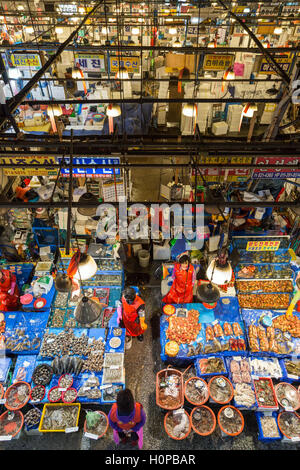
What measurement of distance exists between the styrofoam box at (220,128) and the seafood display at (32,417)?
1253cm

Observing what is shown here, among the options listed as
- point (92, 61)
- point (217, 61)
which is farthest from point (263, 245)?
point (92, 61)

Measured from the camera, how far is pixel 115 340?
639 cm

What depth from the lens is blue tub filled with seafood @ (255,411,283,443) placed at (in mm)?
5480

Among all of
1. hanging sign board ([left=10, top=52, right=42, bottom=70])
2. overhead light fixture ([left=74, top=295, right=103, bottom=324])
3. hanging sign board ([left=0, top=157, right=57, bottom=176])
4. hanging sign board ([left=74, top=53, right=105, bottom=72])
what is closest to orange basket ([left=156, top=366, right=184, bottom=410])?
overhead light fixture ([left=74, top=295, right=103, bottom=324])

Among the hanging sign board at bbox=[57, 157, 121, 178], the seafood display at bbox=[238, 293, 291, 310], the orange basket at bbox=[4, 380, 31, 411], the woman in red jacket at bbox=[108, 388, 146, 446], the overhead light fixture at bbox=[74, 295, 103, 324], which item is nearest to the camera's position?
the overhead light fixture at bbox=[74, 295, 103, 324]

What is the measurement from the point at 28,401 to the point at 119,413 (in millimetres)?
2287

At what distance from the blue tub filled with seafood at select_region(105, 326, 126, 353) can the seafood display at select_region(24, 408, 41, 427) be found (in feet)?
5.46

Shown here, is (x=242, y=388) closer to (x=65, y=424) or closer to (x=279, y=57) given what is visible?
(x=65, y=424)

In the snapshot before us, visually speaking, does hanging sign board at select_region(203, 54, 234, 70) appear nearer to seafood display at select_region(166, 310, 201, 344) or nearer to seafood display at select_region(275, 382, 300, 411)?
seafood display at select_region(166, 310, 201, 344)

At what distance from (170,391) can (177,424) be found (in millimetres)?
559

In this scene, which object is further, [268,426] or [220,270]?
[268,426]

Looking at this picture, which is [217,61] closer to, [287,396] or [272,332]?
[272,332]
